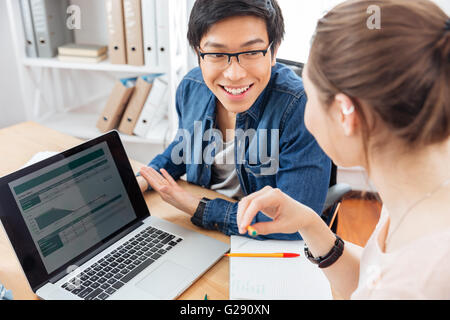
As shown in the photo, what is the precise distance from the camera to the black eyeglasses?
3.49 feet

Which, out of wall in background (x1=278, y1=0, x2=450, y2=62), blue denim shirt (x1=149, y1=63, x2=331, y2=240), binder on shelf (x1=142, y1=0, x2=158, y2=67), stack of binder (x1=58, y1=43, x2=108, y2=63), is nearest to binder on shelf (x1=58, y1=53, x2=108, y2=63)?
stack of binder (x1=58, y1=43, x2=108, y2=63)

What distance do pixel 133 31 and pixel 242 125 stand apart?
955mm

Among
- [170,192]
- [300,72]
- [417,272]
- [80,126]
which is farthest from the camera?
[80,126]

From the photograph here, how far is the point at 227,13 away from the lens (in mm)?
1008

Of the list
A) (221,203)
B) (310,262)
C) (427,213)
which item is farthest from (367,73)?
(221,203)

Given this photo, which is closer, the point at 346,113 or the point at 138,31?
the point at 346,113

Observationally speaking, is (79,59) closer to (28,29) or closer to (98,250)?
(28,29)

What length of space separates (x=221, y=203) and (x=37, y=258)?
46cm

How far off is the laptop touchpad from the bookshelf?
4.00ft

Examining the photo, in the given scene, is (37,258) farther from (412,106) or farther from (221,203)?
(412,106)

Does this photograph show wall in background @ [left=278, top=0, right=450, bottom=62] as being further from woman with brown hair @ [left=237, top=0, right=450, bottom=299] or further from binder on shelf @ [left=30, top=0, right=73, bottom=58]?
woman with brown hair @ [left=237, top=0, right=450, bottom=299]

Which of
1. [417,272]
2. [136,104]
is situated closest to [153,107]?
[136,104]

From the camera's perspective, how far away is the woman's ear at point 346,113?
23.7 inches

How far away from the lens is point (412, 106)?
56cm
